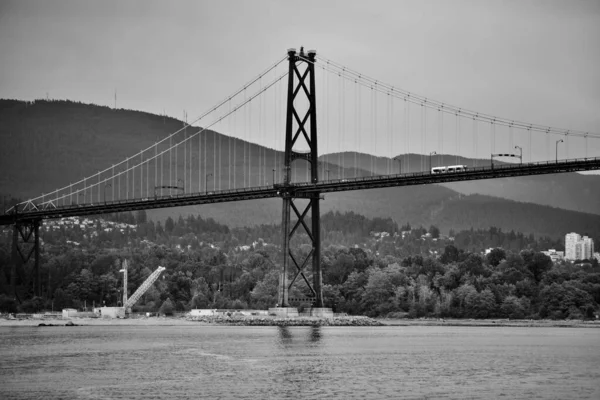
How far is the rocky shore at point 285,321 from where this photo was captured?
92.5m

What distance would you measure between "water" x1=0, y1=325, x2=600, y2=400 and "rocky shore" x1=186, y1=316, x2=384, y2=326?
237 inches

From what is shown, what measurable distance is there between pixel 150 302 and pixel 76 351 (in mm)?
76875

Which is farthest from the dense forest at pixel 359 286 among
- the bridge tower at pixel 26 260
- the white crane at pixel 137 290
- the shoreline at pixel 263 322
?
the shoreline at pixel 263 322

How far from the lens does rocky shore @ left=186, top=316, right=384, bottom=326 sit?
92500mm

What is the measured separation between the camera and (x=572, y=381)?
48.4m

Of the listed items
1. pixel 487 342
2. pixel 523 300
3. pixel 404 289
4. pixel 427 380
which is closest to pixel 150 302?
pixel 404 289

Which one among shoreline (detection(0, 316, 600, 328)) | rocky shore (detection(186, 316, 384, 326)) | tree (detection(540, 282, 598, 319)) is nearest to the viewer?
rocky shore (detection(186, 316, 384, 326))

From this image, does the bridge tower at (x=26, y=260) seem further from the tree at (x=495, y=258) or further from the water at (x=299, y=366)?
the tree at (x=495, y=258)

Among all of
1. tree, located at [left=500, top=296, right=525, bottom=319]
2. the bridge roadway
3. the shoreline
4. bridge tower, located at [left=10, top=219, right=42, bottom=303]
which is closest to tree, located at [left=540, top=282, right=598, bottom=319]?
→ tree, located at [left=500, top=296, right=525, bottom=319]

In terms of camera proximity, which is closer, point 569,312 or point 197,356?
point 197,356

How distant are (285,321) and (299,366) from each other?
37.2 m

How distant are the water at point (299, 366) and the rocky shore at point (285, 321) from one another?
6.03 m

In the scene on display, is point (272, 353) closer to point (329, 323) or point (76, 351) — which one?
point (76, 351)

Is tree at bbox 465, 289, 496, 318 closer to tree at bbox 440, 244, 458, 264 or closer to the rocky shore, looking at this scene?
the rocky shore
